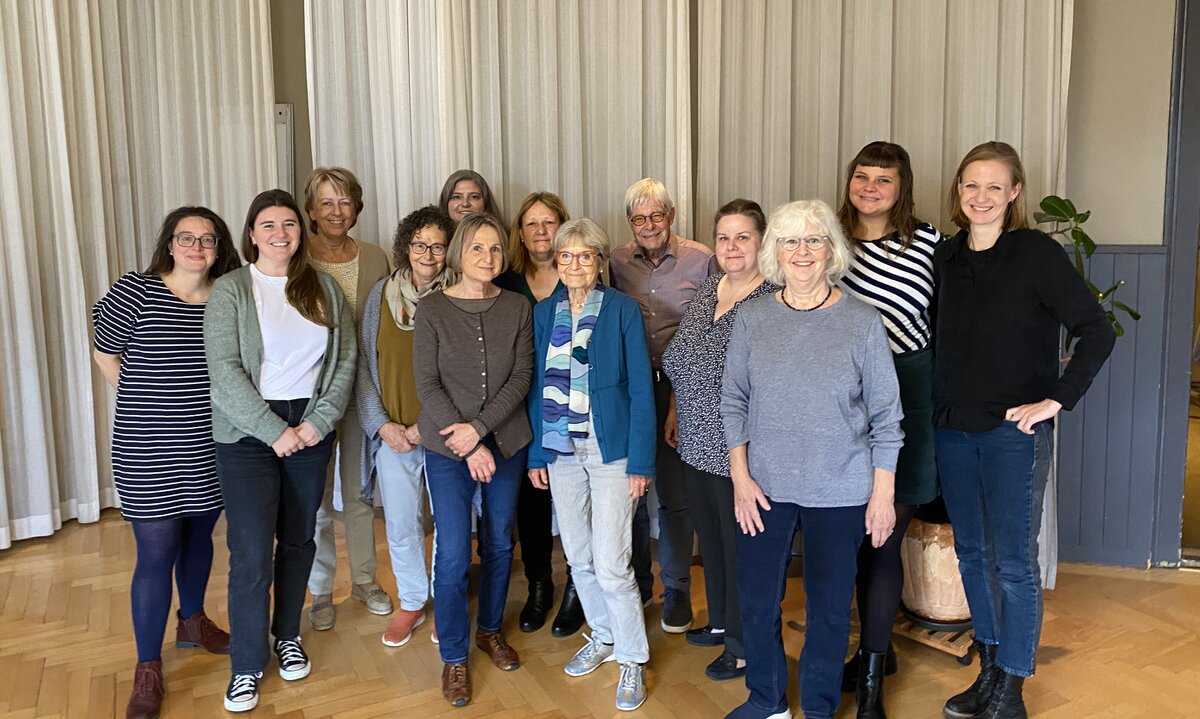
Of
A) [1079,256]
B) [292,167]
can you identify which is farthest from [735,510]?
[292,167]

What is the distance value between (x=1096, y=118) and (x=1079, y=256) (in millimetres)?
621

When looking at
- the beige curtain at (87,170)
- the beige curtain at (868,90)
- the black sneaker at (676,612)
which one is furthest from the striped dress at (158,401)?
the beige curtain at (868,90)

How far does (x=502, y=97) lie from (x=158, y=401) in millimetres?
2132

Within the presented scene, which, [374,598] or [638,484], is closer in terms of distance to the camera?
[638,484]

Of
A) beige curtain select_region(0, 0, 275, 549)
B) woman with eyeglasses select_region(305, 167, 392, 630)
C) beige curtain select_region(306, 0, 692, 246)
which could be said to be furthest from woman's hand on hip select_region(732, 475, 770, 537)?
beige curtain select_region(0, 0, 275, 549)

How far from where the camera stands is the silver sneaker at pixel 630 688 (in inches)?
110

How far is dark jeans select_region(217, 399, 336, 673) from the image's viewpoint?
2730mm

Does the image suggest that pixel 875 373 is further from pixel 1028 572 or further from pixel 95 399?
pixel 95 399

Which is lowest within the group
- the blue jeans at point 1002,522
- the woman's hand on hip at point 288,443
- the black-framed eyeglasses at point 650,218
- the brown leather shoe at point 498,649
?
the brown leather shoe at point 498,649

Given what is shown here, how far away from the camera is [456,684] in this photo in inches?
112

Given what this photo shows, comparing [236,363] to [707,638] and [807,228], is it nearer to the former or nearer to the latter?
[807,228]

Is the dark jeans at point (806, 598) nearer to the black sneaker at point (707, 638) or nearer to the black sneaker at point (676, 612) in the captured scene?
the black sneaker at point (707, 638)

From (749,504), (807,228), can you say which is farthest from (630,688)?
(807,228)

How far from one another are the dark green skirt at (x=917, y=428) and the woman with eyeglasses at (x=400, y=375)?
55.3 inches
